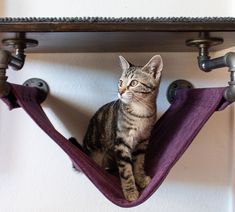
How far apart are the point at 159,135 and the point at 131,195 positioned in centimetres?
16

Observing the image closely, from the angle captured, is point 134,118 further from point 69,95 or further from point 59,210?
point 59,210

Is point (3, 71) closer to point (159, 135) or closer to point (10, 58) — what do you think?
point (10, 58)

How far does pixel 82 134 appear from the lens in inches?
33.1

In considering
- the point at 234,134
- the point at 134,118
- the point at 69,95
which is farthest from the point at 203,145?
the point at 69,95

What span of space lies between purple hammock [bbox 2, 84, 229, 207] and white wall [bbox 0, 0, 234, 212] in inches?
5.0

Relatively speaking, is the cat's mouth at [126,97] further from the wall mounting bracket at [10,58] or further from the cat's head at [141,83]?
the wall mounting bracket at [10,58]

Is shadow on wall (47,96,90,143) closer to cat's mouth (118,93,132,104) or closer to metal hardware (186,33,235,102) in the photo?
cat's mouth (118,93,132,104)

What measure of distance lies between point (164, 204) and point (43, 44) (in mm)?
488

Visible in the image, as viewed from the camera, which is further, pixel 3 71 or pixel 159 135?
pixel 159 135

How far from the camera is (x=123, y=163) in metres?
0.67

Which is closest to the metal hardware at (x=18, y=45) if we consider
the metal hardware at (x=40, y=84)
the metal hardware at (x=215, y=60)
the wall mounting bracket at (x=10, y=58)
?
the wall mounting bracket at (x=10, y=58)

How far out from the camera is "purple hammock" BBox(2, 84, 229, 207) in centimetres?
58

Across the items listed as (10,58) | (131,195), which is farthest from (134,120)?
(10,58)

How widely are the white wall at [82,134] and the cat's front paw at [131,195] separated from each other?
0.25m
